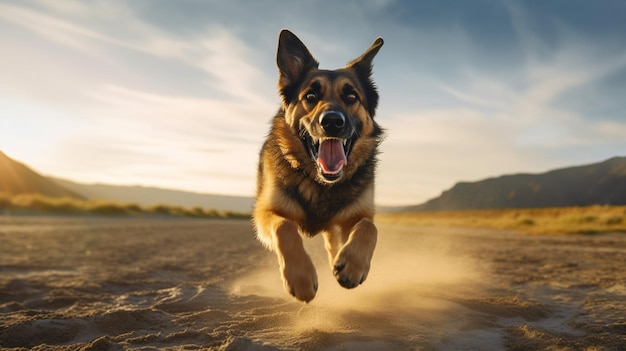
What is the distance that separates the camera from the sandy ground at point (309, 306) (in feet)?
11.8

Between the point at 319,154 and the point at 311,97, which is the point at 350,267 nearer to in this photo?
the point at 319,154

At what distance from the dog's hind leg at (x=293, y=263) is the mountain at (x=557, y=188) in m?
68.0

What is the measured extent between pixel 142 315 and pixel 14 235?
10.7 metres

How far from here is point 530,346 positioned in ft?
11.4

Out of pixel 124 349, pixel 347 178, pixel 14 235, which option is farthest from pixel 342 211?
pixel 14 235

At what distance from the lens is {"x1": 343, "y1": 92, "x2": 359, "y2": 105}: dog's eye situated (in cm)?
458

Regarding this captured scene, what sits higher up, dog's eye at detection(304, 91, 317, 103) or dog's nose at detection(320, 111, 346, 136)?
dog's eye at detection(304, 91, 317, 103)

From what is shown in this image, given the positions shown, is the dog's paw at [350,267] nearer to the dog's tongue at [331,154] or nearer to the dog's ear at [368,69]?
the dog's tongue at [331,154]

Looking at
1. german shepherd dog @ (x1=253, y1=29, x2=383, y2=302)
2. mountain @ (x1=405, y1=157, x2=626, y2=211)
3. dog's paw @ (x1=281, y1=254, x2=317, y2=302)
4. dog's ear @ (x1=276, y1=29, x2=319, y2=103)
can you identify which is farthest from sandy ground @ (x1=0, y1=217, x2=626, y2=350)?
mountain @ (x1=405, y1=157, x2=626, y2=211)

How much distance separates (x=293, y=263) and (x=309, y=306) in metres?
1.53

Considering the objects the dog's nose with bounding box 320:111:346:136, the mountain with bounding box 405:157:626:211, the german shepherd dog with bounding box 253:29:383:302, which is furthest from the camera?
the mountain with bounding box 405:157:626:211

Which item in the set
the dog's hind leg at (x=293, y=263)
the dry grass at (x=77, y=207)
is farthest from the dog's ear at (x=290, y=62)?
the dry grass at (x=77, y=207)

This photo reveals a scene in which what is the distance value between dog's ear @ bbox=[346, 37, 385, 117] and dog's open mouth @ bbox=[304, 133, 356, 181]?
3.46ft

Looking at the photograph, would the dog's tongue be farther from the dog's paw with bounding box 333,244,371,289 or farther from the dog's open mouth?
the dog's paw with bounding box 333,244,371,289
